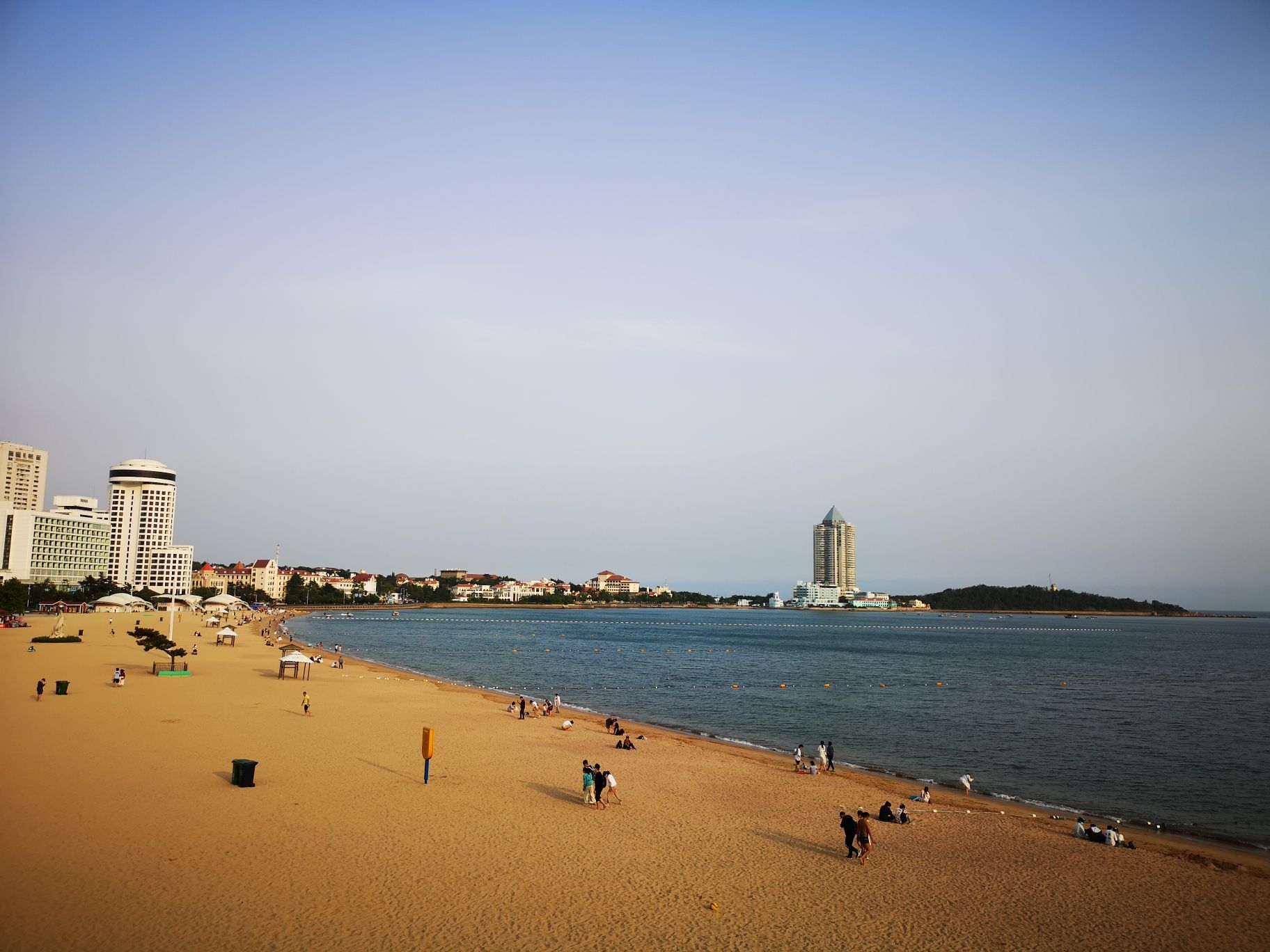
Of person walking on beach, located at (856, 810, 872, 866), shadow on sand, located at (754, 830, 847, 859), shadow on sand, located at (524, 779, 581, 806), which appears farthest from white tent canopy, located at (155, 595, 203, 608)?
person walking on beach, located at (856, 810, 872, 866)

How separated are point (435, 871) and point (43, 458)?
9151 inches

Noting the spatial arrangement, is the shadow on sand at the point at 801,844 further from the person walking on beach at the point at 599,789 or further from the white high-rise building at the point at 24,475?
the white high-rise building at the point at 24,475

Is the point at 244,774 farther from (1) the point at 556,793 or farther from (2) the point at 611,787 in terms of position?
(2) the point at 611,787

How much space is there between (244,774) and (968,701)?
129 feet

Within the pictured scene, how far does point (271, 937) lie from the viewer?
10.6m

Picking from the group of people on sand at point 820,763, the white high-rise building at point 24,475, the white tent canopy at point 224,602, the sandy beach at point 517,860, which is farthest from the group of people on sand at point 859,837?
the white high-rise building at point 24,475

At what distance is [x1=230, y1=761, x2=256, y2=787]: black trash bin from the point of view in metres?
17.9

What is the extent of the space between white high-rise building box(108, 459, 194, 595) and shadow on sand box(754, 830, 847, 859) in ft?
571

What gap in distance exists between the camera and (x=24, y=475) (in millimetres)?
190125

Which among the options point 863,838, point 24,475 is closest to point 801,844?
point 863,838

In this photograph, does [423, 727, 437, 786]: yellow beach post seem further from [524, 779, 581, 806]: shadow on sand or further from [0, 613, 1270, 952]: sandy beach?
[524, 779, 581, 806]: shadow on sand

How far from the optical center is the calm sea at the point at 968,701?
25266mm

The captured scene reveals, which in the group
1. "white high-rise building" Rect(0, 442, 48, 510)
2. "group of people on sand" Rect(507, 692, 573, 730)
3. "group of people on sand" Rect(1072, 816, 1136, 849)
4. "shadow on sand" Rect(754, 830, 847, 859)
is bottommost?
"group of people on sand" Rect(507, 692, 573, 730)

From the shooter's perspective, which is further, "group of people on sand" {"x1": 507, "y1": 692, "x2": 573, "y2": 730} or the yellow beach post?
"group of people on sand" {"x1": 507, "y1": 692, "x2": 573, "y2": 730}
